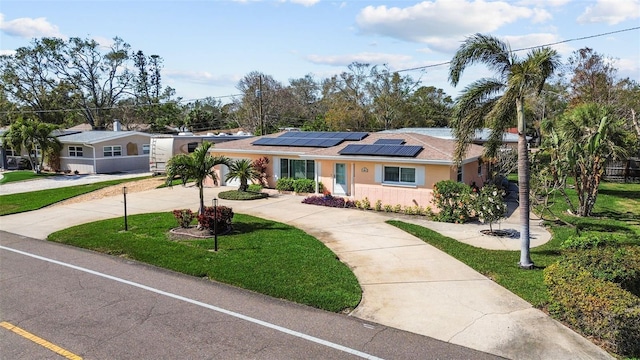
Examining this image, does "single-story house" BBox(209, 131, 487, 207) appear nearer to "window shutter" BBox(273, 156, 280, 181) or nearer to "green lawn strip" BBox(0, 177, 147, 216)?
"window shutter" BBox(273, 156, 280, 181)

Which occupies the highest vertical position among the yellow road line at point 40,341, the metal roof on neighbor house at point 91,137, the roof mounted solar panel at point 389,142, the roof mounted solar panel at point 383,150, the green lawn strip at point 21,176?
the metal roof on neighbor house at point 91,137

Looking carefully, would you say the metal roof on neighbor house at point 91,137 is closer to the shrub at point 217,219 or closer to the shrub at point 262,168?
the shrub at point 262,168

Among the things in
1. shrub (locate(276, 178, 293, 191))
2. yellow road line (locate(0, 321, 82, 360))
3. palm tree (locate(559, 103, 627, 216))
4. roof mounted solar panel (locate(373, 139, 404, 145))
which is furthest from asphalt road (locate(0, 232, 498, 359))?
roof mounted solar panel (locate(373, 139, 404, 145))

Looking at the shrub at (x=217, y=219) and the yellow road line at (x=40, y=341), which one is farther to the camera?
the shrub at (x=217, y=219)

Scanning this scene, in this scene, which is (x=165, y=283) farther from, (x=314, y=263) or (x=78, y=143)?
(x=78, y=143)

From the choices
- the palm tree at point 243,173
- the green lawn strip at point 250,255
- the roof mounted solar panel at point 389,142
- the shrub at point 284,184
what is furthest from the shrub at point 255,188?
the green lawn strip at point 250,255

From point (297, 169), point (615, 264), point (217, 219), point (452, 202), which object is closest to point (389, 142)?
point (297, 169)

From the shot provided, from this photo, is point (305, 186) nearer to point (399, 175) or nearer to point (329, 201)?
point (329, 201)
